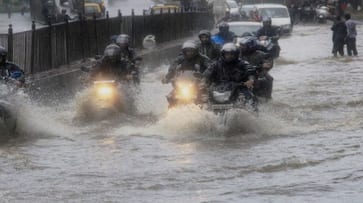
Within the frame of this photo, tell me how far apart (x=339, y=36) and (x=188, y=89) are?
2044 cm

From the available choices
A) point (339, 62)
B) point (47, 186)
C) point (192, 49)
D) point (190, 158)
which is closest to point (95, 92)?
point (192, 49)

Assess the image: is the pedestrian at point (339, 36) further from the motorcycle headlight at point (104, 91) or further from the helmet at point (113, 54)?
the motorcycle headlight at point (104, 91)

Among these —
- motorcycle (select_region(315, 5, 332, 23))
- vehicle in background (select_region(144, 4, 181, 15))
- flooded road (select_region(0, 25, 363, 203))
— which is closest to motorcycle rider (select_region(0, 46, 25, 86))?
flooded road (select_region(0, 25, 363, 203))

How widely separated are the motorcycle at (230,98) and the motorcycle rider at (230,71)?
0.12ft

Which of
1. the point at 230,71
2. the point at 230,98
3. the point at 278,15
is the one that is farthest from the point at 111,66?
the point at 278,15

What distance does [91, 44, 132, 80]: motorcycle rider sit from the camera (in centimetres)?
1814

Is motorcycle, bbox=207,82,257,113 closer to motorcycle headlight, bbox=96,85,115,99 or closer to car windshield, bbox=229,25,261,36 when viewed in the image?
motorcycle headlight, bbox=96,85,115,99

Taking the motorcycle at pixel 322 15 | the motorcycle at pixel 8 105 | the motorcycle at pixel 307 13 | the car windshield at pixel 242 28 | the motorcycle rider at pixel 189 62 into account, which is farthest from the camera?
the motorcycle at pixel 307 13

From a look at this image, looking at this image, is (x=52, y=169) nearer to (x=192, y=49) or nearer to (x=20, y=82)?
(x=20, y=82)

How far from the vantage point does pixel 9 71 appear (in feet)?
51.2

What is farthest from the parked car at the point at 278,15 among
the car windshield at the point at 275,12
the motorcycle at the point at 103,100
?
the motorcycle at the point at 103,100

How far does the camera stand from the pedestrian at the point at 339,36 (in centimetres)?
3512

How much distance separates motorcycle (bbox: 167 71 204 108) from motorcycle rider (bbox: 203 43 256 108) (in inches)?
8.1

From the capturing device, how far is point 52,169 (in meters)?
12.5
